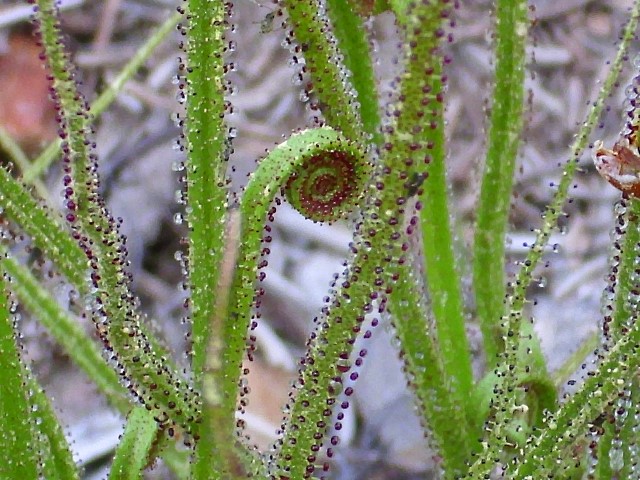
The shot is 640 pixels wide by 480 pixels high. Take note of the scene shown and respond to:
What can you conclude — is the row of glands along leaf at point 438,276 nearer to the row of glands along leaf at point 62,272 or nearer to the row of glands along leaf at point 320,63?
the row of glands along leaf at point 320,63

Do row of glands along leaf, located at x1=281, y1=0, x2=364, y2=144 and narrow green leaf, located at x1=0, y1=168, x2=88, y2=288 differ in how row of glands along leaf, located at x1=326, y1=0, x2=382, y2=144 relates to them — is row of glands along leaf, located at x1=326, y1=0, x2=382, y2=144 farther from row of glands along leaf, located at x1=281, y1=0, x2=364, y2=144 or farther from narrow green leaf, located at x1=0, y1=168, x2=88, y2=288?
narrow green leaf, located at x1=0, y1=168, x2=88, y2=288

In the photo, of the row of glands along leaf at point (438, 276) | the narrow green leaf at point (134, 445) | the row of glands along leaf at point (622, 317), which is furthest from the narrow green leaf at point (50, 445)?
the row of glands along leaf at point (622, 317)

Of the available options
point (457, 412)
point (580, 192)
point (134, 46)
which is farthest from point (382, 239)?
point (134, 46)

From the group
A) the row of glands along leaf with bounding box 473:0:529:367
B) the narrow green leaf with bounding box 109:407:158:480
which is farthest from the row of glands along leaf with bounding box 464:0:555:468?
the narrow green leaf with bounding box 109:407:158:480

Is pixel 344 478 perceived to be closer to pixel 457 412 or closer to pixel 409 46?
pixel 457 412

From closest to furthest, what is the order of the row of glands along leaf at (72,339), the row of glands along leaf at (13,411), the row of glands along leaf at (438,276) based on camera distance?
the row of glands along leaf at (438,276), the row of glands along leaf at (13,411), the row of glands along leaf at (72,339)

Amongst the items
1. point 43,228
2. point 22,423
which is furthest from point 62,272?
point 22,423

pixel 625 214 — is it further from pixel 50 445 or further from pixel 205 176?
pixel 50 445

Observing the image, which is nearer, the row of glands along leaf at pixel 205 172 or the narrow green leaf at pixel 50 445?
the row of glands along leaf at pixel 205 172
